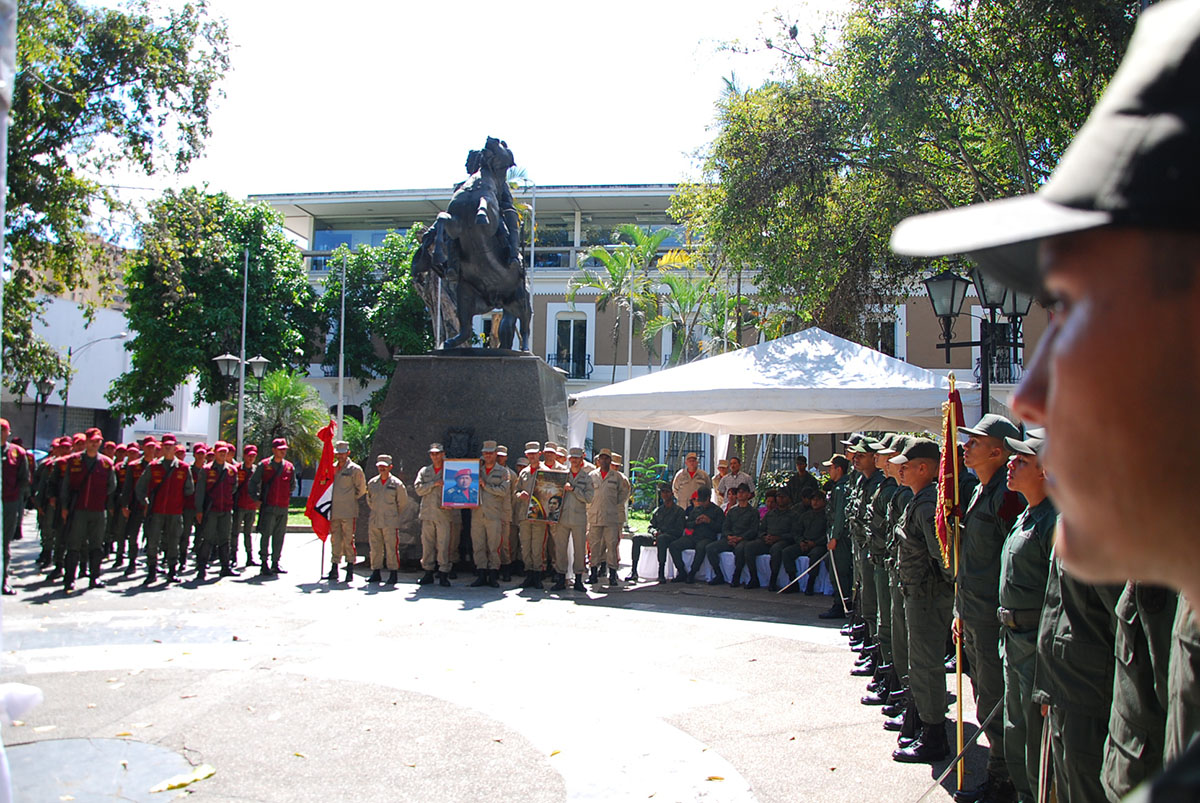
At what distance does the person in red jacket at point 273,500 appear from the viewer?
14281 millimetres

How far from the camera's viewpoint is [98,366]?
45.7 metres

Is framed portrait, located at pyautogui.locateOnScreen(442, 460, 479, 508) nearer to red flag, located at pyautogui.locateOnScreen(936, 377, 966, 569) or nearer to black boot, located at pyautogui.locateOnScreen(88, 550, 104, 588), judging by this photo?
black boot, located at pyautogui.locateOnScreen(88, 550, 104, 588)

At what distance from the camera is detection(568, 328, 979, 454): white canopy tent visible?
1173 cm

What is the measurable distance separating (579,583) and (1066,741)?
9840 millimetres

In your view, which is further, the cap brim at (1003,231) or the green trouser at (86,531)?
the green trouser at (86,531)

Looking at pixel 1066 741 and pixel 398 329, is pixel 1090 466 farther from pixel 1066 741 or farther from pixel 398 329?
pixel 398 329

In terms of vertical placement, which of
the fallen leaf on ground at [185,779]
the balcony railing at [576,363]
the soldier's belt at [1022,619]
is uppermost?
the balcony railing at [576,363]

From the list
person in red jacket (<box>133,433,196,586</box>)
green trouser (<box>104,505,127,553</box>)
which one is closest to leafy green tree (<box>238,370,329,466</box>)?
green trouser (<box>104,505,127,553</box>)

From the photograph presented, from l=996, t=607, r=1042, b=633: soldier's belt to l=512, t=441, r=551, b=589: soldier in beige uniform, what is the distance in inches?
362

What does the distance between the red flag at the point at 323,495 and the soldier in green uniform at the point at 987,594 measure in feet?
33.8

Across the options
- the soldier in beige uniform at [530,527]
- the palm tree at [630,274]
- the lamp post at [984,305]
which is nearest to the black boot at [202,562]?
the soldier in beige uniform at [530,527]

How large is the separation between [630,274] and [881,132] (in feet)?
65.5

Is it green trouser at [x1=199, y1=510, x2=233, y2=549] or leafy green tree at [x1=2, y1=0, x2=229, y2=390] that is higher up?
leafy green tree at [x1=2, y1=0, x2=229, y2=390]

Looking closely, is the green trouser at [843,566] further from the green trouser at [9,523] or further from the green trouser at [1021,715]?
the green trouser at [9,523]
